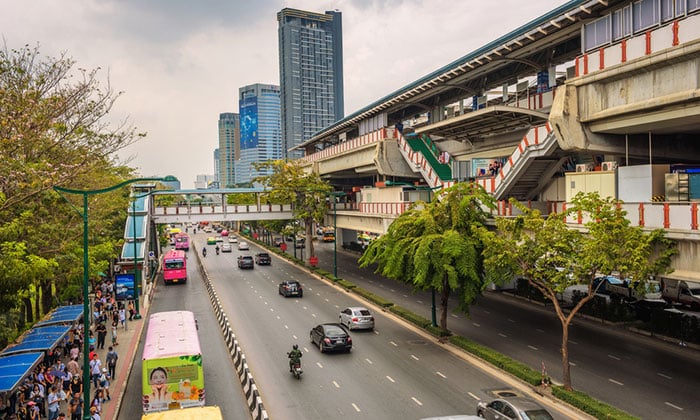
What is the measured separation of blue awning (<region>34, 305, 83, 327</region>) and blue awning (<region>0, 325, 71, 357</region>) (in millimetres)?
903

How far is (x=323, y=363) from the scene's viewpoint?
25.4 m

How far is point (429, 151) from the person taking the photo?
46.7m

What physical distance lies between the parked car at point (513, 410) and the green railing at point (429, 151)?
Answer: 2679 centimetres

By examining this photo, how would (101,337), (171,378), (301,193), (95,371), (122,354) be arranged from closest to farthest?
(171,378) < (95,371) < (122,354) < (101,337) < (301,193)

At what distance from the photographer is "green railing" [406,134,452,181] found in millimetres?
43366

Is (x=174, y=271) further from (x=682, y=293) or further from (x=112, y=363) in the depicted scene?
(x=682, y=293)

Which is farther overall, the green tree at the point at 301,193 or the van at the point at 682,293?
the green tree at the point at 301,193

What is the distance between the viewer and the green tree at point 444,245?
26844 mm

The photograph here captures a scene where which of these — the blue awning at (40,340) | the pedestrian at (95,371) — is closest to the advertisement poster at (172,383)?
the pedestrian at (95,371)

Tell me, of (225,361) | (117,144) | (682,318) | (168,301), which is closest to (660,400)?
(682,318)

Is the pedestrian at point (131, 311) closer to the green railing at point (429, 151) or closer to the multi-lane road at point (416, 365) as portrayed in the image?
the multi-lane road at point (416, 365)

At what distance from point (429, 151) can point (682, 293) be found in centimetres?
2132

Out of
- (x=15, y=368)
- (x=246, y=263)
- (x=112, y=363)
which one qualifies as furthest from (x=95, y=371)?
(x=246, y=263)

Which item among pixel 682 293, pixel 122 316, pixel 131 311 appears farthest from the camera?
pixel 131 311
